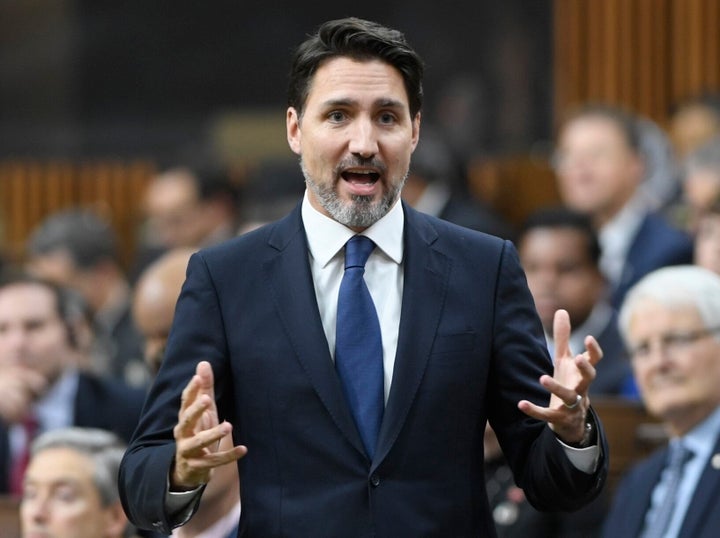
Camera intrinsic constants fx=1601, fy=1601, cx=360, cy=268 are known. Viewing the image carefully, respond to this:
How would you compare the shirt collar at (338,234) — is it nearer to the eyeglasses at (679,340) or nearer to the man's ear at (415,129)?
the man's ear at (415,129)

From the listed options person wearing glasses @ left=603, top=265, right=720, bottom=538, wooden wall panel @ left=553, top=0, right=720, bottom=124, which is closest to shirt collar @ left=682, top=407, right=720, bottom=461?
person wearing glasses @ left=603, top=265, right=720, bottom=538

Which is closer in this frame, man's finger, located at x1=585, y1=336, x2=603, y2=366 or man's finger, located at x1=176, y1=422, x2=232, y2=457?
man's finger, located at x1=176, y1=422, x2=232, y2=457

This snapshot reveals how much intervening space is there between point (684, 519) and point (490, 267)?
1.67m

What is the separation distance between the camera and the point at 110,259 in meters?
8.24

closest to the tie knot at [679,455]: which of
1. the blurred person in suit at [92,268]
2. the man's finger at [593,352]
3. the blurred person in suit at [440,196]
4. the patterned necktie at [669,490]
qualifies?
the patterned necktie at [669,490]

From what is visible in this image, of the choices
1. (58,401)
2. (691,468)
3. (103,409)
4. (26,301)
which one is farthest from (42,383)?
(691,468)

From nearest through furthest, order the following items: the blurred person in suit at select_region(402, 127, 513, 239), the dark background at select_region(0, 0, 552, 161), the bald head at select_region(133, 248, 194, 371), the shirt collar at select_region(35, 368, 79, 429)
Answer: the bald head at select_region(133, 248, 194, 371)
the shirt collar at select_region(35, 368, 79, 429)
the blurred person in suit at select_region(402, 127, 513, 239)
the dark background at select_region(0, 0, 552, 161)

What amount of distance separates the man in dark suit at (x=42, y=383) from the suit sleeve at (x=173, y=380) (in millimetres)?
2498

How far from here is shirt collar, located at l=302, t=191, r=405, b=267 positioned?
284 cm

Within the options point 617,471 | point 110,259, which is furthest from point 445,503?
point 110,259

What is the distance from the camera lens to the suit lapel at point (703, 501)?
4.21 m

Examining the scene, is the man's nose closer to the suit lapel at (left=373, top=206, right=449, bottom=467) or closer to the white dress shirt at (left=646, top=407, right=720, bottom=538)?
the suit lapel at (left=373, top=206, right=449, bottom=467)

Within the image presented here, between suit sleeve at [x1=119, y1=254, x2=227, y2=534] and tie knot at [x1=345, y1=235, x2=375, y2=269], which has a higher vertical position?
tie knot at [x1=345, y1=235, x2=375, y2=269]

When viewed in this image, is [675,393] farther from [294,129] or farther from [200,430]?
[200,430]
